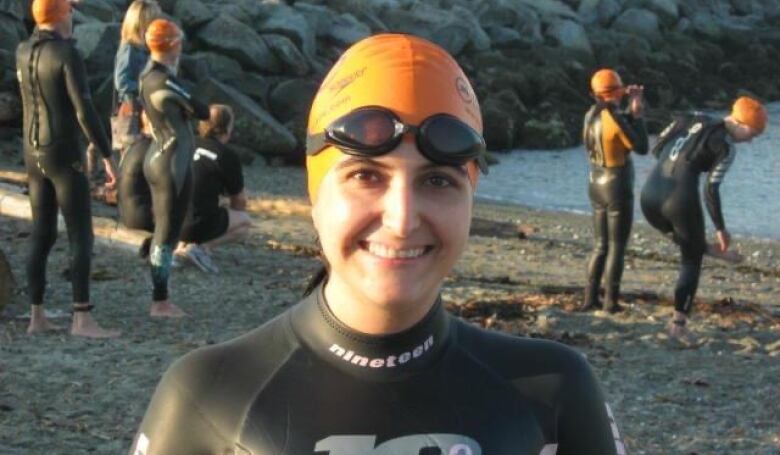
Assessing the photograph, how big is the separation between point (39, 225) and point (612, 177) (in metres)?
4.35

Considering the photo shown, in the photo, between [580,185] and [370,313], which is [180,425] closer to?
[370,313]

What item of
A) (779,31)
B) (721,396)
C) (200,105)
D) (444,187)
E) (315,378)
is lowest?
(779,31)

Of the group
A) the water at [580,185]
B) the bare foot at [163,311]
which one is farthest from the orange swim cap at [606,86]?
the water at [580,185]

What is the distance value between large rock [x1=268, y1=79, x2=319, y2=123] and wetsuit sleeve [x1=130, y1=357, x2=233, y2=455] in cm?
2098

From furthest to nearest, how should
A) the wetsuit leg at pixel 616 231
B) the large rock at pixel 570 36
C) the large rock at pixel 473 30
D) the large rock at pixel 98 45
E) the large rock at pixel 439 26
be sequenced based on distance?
the large rock at pixel 570 36
the large rock at pixel 473 30
the large rock at pixel 439 26
the large rock at pixel 98 45
the wetsuit leg at pixel 616 231

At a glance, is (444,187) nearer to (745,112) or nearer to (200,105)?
(200,105)

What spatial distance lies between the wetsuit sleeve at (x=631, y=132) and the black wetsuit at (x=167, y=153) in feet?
10.3

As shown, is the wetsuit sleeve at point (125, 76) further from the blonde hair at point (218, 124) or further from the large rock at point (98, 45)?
the large rock at point (98, 45)

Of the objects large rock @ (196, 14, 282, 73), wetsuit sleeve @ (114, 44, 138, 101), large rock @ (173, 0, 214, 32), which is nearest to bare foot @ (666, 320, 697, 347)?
wetsuit sleeve @ (114, 44, 138, 101)

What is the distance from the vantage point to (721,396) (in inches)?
311

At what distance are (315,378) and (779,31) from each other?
141 feet

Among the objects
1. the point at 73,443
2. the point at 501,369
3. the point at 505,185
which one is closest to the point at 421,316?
the point at 501,369

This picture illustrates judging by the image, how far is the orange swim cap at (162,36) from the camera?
26.8ft

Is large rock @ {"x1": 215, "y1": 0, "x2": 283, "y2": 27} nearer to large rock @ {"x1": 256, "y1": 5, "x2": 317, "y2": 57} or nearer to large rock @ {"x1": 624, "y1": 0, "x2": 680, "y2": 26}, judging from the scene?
large rock @ {"x1": 256, "y1": 5, "x2": 317, "y2": 57}
